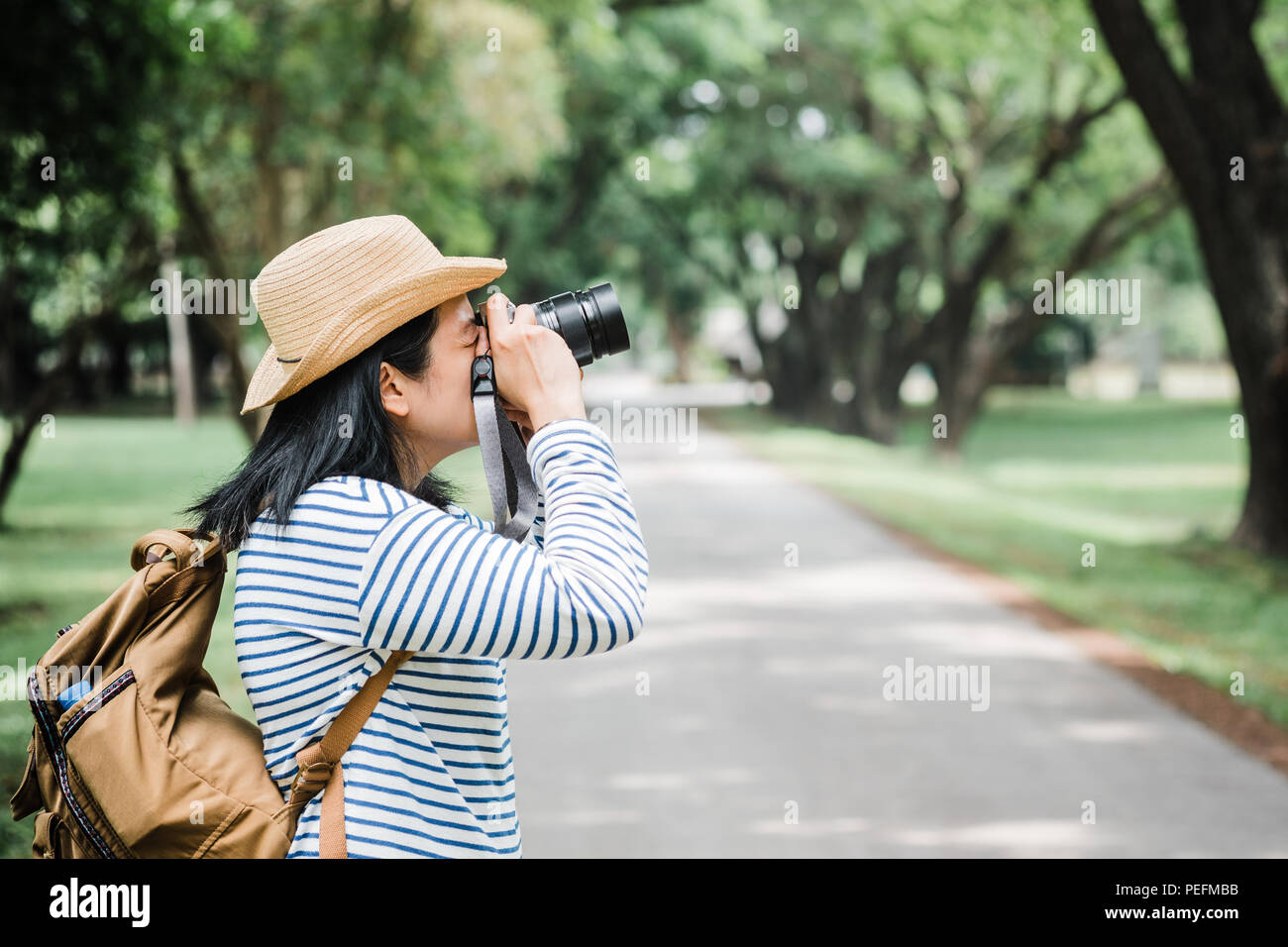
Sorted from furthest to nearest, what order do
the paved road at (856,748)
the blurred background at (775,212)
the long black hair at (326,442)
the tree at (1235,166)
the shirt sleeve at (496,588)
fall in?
the tree at (1235,166)
the blurred background at (775,212)
the paved road at (856,748)
the long black hair at (326,442)
the shirt sleeve at (496,588)

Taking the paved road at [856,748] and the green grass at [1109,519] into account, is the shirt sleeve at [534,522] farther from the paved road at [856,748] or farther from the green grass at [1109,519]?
the green grass at [1109,519]

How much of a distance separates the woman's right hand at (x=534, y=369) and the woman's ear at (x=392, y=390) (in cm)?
12

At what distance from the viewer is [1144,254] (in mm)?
42062

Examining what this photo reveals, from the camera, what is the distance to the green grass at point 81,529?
18.7 feet

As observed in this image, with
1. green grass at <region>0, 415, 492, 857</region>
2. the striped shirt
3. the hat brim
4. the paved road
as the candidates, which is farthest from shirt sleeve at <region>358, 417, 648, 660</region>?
the paved road

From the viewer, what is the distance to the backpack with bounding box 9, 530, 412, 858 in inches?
59.4

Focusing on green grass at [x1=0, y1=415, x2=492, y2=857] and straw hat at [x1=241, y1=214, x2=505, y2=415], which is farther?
green grass at [x1=0, y1=415, x2=492, y2=857]

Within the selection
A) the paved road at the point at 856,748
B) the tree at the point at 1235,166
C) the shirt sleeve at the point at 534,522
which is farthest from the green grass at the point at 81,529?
the tree at the point at 1235,166

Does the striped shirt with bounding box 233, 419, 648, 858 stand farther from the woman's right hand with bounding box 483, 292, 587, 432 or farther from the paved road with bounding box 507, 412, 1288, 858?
the paved road with bounding box 507, 412, 1288, 858

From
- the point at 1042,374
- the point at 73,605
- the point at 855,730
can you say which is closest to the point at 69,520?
the point at 73,605

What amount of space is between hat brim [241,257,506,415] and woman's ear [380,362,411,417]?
0.15 ft

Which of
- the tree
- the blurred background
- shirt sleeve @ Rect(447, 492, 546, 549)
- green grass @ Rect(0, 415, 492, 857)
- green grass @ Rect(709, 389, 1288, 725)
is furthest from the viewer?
the tree

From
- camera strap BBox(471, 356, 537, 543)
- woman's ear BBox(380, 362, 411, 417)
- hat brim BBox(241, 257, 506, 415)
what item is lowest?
camera strap BBox(471, 356, 537, 543)
